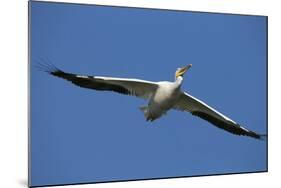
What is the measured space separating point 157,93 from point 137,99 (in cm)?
17

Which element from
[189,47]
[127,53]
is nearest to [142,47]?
[127,53]

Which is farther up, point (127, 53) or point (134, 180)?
point (127, 53)

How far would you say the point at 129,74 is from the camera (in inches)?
173

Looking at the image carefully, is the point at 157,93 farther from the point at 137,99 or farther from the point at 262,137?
the point at 262,137

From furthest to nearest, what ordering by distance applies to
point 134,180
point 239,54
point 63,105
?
1. point 239,54
2. point 134,180
3. point 63,105

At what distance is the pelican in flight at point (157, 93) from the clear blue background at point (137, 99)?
5 cm

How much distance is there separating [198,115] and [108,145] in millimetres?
803

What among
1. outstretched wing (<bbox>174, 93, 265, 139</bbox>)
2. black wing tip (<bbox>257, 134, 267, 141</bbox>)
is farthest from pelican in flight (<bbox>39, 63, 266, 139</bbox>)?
black wing tip (<bbox>257, 134, 267, 141</bbox>)

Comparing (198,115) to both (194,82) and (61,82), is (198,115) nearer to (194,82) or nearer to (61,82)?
(194,82)

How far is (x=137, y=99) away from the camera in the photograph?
4406mm

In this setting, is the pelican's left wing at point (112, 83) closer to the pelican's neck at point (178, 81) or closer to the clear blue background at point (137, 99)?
the clear blue background at point (137, 99)

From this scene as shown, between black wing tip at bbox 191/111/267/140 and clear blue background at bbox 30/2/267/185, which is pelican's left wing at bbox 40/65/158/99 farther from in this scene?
black wing tip at bbox 191/111/267/140

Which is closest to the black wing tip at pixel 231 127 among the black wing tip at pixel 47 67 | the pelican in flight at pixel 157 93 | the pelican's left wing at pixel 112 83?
the pelican in flight at pixel 157 93

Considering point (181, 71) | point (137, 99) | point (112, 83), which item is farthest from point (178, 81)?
point (112, 83)
